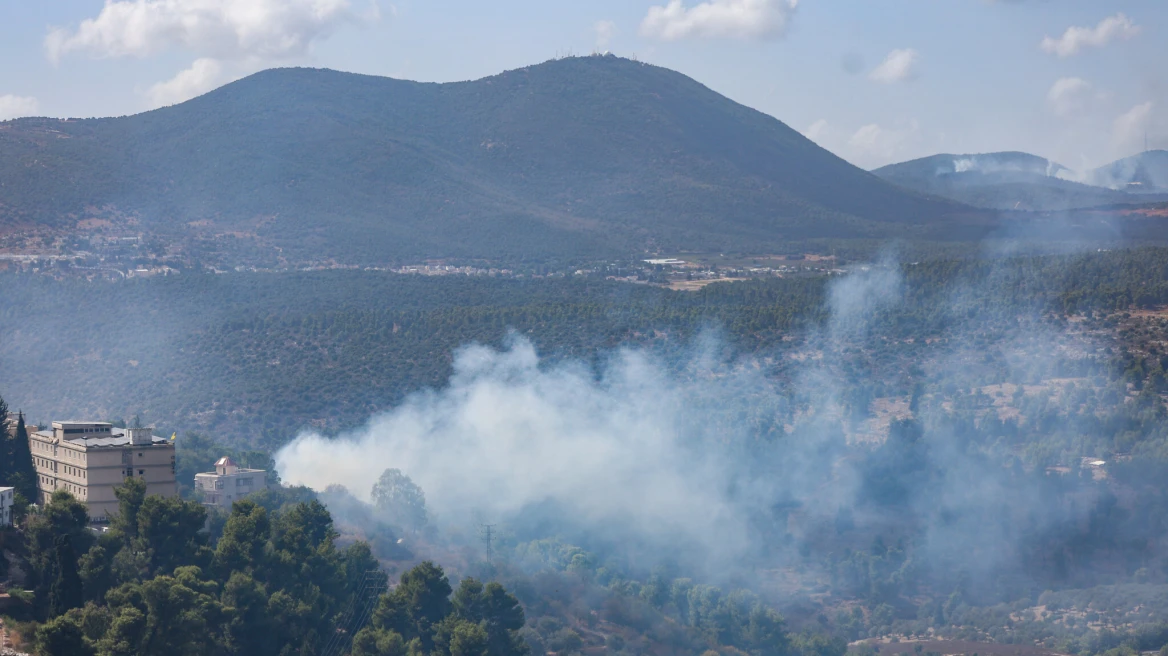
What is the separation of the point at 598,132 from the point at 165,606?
5880 inches

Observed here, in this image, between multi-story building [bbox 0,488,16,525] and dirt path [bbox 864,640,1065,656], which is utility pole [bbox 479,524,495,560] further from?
multi-story building [bbox 0,488,16,525]

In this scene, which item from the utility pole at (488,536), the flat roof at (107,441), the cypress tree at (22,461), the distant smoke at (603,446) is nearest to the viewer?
the flat roof at (107,441)

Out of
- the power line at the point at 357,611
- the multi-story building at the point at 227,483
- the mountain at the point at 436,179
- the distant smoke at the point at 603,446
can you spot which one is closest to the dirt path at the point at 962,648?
the distant smoke at the point at 603,446

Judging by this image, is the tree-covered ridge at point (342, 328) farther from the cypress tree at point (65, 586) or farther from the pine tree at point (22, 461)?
the cypress tree at point (65, 586)

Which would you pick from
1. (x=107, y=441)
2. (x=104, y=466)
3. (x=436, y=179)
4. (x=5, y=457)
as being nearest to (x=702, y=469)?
(x=107, y=441)

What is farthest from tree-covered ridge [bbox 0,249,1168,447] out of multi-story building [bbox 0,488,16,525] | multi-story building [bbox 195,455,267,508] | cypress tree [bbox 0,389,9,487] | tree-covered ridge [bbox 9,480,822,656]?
multi-story building [bbox 0,488,16,525]

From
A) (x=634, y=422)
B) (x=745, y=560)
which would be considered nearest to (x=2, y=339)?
(x=634, y=422)

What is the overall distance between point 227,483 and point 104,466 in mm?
8508

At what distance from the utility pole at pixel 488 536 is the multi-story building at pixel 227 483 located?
391 inches

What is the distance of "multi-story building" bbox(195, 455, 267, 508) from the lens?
6462 centimetres

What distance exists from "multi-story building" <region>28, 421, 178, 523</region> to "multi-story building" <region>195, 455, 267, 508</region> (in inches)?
215

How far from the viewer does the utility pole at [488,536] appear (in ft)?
219

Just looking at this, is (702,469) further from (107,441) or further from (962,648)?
(107,441)

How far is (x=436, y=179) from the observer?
6486 inches
